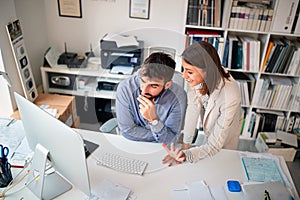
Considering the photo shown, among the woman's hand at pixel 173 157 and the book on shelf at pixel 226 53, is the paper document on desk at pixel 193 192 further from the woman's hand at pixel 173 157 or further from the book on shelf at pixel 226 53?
the book on shelf at pixel 226 53

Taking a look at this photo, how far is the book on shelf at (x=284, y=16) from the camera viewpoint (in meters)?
2.35

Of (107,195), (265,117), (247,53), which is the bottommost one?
(265,117)

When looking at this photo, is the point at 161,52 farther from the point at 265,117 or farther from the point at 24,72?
the point at 265,117

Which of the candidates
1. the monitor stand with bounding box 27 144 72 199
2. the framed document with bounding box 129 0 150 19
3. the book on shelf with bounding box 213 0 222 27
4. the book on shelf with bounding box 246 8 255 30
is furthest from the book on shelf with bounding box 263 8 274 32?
the monitor stand with bounding box 27 144 72 199

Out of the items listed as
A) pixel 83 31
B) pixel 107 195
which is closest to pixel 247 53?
pixel 83 31

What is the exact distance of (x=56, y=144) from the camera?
124cm

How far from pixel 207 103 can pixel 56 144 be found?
78cm

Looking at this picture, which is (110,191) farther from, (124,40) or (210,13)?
(210,13)

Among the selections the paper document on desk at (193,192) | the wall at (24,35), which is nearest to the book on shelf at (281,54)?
the paper document on desk at (193,192)

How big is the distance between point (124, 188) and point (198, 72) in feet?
2.11

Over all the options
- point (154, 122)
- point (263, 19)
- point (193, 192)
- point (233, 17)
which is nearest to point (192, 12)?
point (233, 17)

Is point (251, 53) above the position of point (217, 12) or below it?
below

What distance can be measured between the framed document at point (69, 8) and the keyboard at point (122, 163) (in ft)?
5.64

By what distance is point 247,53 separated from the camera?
8.49 feet
